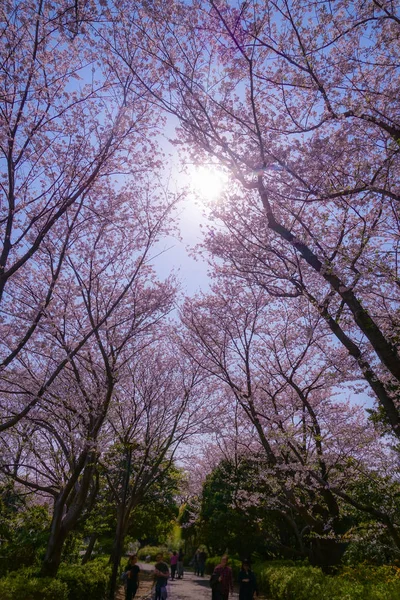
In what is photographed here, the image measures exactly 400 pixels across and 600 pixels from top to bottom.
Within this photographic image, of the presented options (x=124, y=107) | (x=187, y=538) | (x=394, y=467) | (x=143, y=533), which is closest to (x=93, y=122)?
(x=124, y=107)

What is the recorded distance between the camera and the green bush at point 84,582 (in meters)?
10.3

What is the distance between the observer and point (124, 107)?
6.67 metres

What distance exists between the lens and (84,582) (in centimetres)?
1083

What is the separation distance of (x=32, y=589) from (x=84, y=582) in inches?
129

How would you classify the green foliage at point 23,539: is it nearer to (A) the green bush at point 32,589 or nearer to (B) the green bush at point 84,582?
(B) the green bush at point 84,582

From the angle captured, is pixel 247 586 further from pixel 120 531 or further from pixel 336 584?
pixel 120 531

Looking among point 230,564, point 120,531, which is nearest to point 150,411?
point 120,531

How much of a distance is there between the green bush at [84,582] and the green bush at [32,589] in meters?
1.01

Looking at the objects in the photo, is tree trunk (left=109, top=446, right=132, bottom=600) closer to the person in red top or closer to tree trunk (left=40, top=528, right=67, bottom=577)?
tree trunk (left=40, top=528, right=67, bottom=577)

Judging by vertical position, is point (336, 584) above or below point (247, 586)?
above

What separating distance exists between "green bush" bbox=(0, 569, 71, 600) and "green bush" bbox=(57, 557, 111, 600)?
1.01 meters

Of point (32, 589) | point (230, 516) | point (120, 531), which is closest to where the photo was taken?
point (32, 589)

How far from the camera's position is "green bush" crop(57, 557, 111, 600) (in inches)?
406

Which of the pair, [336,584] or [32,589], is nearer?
[32,589]
